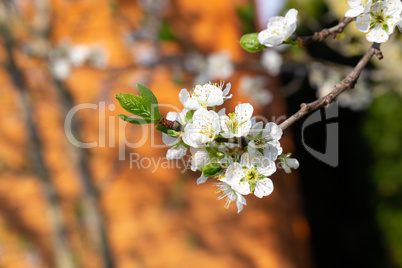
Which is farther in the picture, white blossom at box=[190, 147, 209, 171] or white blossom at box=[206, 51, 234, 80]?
white blossom at box=[206, 51, 234, 80]

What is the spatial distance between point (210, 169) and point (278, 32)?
1.45ft

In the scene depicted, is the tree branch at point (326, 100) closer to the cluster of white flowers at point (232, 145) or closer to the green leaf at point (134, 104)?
the cluster of white flowers at point (232, 145)

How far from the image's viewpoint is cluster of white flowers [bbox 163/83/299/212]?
83 cm

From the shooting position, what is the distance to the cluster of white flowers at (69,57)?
241 centimetres

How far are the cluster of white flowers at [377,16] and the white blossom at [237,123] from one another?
0.35m

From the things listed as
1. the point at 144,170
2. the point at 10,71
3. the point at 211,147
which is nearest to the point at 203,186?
the point at 144,170

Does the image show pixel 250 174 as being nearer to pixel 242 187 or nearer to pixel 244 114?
pixel 242 187

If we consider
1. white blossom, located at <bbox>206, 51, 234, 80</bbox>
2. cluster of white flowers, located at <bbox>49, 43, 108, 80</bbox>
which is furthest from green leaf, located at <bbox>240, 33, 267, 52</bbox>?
cluster of white flowers, located at <bbox>49, 43, 108, 80</bbox>

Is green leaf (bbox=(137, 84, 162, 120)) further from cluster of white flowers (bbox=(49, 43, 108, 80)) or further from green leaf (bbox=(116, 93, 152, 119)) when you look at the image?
cluster of white flowers (bbox=(49, 43, 108, 80))

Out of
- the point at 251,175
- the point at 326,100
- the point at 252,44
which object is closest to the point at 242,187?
the point at 251,175

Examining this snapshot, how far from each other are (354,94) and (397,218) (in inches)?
86.2

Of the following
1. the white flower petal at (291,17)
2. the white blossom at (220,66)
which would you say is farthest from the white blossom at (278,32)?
the white blossom at (220,66)

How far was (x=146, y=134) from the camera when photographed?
3201mm

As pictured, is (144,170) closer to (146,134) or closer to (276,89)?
(146,134)
